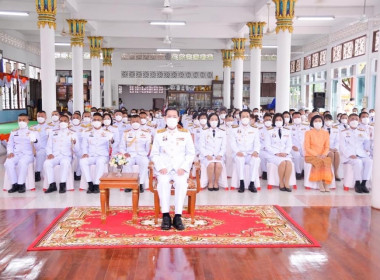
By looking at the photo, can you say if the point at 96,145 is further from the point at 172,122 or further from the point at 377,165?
the point at 377,165

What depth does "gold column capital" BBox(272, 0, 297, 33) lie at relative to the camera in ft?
37.1

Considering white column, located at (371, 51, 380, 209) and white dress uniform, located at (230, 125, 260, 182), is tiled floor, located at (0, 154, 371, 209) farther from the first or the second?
white dress uniform, located at (230, 125, 260, 182)

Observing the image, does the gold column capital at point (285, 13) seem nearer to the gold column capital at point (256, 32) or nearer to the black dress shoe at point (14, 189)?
the gold column capital at point (256, 32)


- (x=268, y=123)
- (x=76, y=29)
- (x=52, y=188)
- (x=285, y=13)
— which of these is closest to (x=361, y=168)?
(x=268, y=123)

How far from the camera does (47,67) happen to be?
1098 cm

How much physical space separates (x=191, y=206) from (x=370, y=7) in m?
13.2

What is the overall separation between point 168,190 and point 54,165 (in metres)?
3.13

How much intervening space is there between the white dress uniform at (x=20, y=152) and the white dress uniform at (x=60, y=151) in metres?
0.32

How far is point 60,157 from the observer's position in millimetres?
7906

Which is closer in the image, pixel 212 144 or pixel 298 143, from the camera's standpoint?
pixel 212 144

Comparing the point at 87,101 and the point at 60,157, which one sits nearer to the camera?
the point at 60,157

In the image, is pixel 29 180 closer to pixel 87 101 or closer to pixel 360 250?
pixel 360 250

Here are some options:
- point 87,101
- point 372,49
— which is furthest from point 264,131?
point 87,101

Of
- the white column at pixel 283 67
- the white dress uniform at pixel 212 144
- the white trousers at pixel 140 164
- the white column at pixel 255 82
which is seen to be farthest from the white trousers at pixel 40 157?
the white column at pixel 255 82
